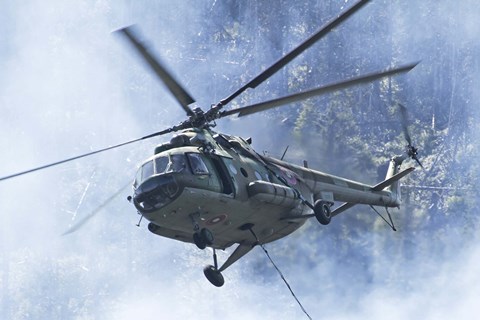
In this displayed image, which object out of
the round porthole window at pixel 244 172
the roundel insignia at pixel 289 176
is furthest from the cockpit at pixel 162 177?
the roundel insignia at pixel 289 176

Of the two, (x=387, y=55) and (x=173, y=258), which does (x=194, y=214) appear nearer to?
(x=173, y=258)

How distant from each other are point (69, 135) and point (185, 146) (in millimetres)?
44062

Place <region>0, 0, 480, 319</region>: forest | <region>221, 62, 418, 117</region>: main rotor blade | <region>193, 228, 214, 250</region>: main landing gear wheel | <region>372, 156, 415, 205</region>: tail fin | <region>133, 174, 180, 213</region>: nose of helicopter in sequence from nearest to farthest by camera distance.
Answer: <region>133, 174, 180, 213</region>: nose of helicopter → <region>221, 62, 418, 117</region>: main rotor blade → <region>193, 228, 214, 250</region>: main landing gear wheel → <region>372, 156, 415, 205</region>: tail fin → <region>0, 0, 480, 319</region>: forest

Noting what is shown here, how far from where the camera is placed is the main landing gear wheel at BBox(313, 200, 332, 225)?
28828 millimetres

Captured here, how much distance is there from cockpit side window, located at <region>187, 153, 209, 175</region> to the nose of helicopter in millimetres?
709

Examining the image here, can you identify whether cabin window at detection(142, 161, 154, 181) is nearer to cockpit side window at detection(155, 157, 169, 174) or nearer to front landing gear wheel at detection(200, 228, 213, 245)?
cockpit side window at detection(155, 157, 169, 174)

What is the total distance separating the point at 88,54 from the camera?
242 ft

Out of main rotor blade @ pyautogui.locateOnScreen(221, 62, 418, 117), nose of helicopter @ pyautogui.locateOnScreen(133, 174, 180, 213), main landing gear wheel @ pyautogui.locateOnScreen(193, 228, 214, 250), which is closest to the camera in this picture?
nose of helicopter @ pyautogui.locateOnScreen(133, 174, 180, 213)

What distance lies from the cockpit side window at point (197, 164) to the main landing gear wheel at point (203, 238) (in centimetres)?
126

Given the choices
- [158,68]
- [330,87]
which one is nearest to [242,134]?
[330,87]

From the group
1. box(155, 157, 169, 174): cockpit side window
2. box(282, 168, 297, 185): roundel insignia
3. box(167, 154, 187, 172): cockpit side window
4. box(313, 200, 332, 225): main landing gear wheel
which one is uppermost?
box(167, 154, 187, 172): cockpit side window

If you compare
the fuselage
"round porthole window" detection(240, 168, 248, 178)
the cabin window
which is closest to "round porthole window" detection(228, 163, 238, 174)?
the fuselage

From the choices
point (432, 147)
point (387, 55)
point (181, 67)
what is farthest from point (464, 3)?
point (181, 67)

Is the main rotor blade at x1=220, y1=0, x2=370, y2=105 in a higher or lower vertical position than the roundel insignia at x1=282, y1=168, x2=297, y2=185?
higher
